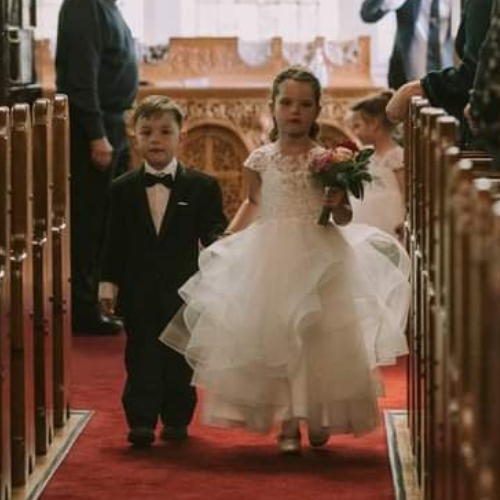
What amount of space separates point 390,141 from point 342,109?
8.30 ft

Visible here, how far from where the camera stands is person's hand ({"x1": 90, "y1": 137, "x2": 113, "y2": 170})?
28.7 ft

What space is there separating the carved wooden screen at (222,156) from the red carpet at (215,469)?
15.1 ft

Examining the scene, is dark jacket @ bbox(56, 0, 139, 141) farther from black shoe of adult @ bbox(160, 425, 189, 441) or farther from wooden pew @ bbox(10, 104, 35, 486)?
wooden pew @ bbox(10, 104, 35, 486)

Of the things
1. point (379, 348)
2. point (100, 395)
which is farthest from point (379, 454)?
point (100, 395)

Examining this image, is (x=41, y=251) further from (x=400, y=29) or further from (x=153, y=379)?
(x=400, y=29)

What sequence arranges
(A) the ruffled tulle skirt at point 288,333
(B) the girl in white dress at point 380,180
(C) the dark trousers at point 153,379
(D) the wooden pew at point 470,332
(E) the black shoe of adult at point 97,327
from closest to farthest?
(D) the wooden pew at point 470,332
(A) the ruffled tulle skirt at point 288,333
(C) the dark trousers at point 153,379
(B) the girl in white dress at point 380,180
(E) the black shoe of adult at point 97,327

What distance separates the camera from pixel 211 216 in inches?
252

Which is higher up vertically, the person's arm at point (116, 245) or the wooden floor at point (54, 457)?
the person's arm at point (116, 245)

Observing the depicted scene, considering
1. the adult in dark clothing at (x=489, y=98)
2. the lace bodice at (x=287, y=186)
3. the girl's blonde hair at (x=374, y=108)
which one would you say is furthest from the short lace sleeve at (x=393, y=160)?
the adult in dark clothing at (x=489, y=98)

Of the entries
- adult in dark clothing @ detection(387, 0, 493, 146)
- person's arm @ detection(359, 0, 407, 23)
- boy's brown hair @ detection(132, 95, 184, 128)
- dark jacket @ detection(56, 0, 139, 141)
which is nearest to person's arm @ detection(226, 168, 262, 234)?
boy's brown hair @ detection(132, 95, 184, 128)

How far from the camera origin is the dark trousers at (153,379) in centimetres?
628

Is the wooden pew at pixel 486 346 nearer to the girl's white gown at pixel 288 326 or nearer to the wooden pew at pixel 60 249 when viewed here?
the girl's white gown at pixel 288 326

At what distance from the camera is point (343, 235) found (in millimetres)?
6215

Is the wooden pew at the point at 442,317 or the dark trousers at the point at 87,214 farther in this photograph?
the dark trousers at the point at 87,214
